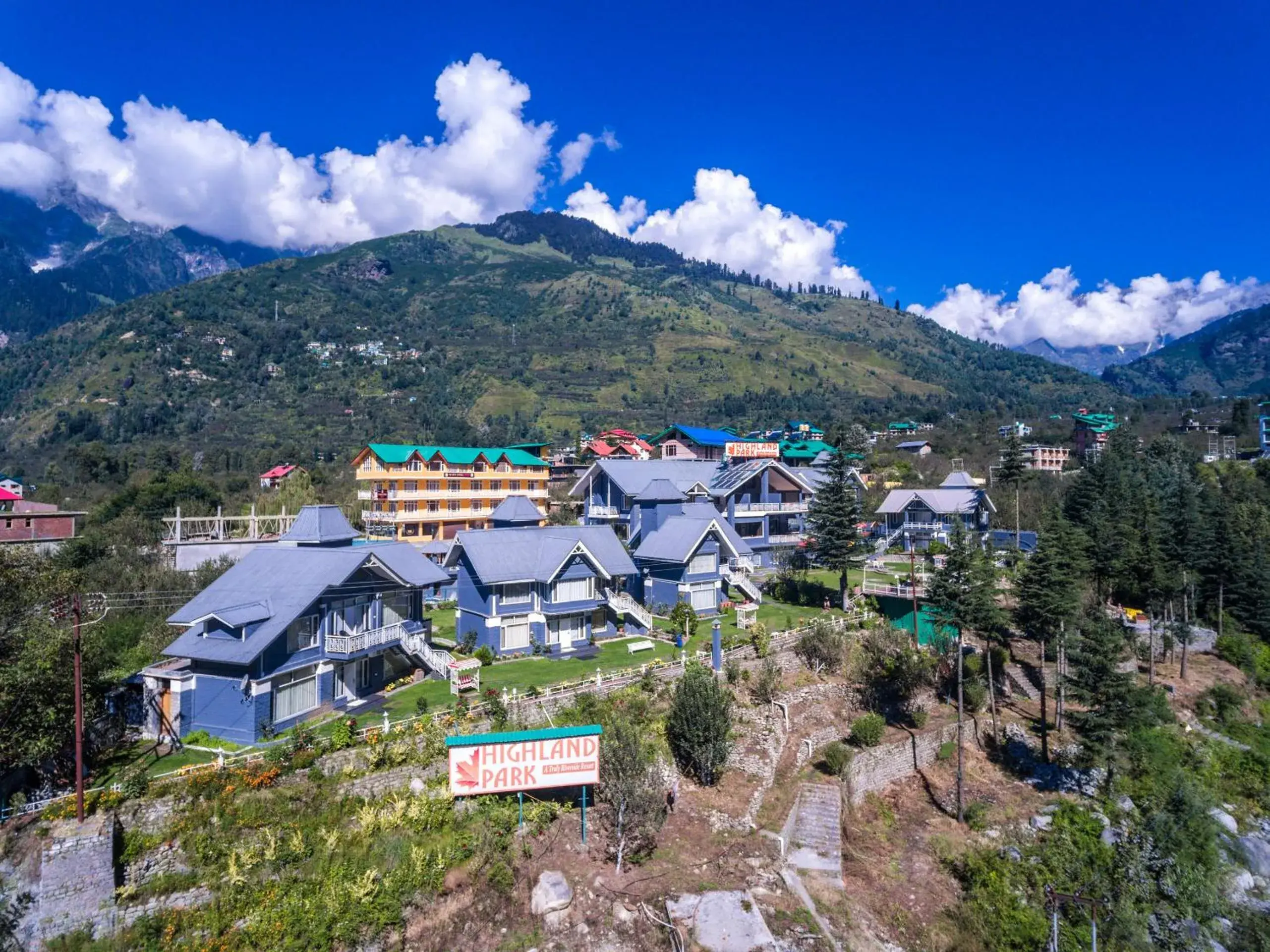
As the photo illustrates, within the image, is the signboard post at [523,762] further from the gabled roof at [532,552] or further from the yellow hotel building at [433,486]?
the yellow hotel building at [433,486]

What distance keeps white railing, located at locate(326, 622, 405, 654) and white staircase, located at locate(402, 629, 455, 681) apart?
3.67 feet

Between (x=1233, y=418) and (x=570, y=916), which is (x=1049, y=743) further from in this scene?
(x=1233, y=418)

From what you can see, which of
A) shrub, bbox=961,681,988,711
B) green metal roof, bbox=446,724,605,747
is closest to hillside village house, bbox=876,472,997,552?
shrub, bbox=961,681,988,711

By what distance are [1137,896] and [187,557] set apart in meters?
60.6

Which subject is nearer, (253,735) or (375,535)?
(253,735)

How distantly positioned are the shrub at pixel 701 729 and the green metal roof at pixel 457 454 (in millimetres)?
46466

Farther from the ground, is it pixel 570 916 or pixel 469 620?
pixel 469 620

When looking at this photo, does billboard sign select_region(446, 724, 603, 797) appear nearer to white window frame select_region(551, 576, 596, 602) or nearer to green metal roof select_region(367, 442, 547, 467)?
white window frame select_region(551, 576, 596, 602)

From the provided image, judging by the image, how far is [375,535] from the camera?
6719cm

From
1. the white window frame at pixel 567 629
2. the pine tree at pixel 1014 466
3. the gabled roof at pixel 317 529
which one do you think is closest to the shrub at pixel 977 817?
the white window frame at pixel 567 629

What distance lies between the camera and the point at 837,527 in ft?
144

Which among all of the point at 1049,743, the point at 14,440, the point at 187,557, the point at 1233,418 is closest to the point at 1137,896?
the point at 1049,743

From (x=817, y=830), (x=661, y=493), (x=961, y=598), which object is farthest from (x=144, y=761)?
(x=961, y=598)

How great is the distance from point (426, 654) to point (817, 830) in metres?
19.7
